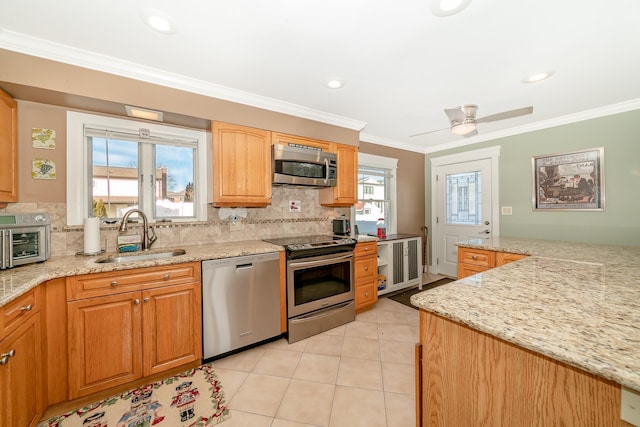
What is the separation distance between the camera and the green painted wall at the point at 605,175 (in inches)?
104

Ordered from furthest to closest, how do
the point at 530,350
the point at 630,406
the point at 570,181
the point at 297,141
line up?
the point at 570,181 < the point at 297,141 < the point at 530,350 < the point at 630,406

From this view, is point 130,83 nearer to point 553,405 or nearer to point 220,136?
point 220,136

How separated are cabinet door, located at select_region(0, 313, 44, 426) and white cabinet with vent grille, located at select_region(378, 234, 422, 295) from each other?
3.22 metres

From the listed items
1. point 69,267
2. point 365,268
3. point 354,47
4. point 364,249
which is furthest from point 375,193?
point 69,267

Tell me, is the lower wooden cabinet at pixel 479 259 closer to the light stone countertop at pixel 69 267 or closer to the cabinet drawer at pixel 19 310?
the light stone countertop at pixel 69 267

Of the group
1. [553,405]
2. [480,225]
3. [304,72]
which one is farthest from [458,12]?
[480,225]

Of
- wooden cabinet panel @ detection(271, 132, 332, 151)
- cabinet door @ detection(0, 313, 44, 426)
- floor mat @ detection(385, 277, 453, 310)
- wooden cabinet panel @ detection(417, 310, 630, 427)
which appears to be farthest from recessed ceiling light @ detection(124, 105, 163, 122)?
floor mat @ detection(385, 277, 453, 310)

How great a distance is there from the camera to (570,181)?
3025 mm

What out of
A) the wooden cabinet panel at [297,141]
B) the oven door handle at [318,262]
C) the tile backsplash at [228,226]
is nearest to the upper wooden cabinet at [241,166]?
the wooden cabinet panel at [297,141]

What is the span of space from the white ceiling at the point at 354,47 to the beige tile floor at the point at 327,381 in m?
2.46

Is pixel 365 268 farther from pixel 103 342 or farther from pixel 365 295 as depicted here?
pixel 103 342

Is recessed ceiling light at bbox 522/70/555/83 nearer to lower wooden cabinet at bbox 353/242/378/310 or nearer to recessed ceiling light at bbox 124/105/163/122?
lower wooden cabinet at bbox 353/242/378/310

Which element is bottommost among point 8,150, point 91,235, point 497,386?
point 497,386

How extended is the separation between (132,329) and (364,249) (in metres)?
2.32
